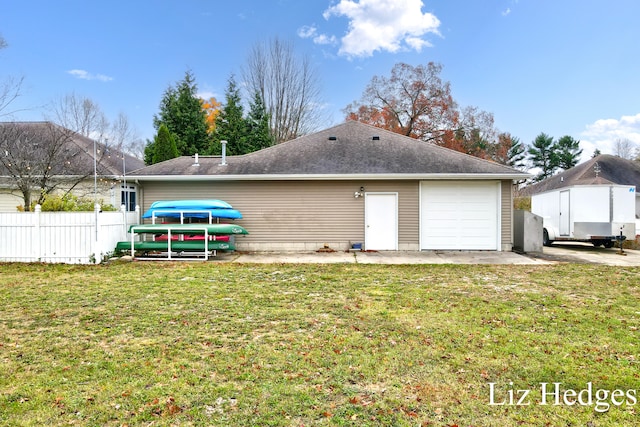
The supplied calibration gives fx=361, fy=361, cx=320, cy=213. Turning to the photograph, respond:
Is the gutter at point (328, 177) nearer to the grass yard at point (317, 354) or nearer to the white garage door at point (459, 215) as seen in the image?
the white garage door at point (459, 215)

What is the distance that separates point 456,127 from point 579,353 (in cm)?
2694

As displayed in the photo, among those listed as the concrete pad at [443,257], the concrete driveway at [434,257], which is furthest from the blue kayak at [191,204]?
the concrete pad at [443,257]

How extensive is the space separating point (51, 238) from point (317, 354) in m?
9.05

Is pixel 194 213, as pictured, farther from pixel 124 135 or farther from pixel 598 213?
pixel 124 135

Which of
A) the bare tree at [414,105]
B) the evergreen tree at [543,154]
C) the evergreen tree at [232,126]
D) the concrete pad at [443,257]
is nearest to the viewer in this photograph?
the concrete pad at [443,257]

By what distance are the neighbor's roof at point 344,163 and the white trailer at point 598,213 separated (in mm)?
2667

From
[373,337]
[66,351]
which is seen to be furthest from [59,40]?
[373,337]

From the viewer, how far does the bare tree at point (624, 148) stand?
3694cm

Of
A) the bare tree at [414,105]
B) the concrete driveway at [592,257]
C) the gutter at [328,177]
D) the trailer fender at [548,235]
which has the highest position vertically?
the bare tree at [414,105]

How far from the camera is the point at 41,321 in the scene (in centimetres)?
466

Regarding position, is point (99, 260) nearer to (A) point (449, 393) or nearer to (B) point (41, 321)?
(B) point (41, 321)

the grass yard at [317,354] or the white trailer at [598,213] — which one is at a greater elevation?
the white trailer at [598,213]

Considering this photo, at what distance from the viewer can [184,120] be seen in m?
24.3

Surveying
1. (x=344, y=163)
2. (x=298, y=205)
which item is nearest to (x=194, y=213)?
(x=298, y=205)
